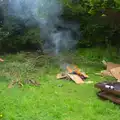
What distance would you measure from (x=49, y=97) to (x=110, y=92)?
1.42 m

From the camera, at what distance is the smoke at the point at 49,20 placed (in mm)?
11586

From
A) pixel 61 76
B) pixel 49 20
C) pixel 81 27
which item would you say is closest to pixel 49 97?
pixel 61 76

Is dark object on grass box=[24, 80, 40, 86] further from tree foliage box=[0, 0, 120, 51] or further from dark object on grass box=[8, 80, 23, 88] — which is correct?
tree foliage box=[0, 0, 120, 51]

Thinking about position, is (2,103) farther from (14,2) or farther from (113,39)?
(113,39)

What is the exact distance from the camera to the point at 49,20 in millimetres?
12297

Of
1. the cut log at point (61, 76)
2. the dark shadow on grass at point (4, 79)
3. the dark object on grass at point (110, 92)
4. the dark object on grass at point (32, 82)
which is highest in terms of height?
the dark object on grass at point (110, 92)

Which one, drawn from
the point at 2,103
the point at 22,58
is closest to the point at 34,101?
the point at 2,103

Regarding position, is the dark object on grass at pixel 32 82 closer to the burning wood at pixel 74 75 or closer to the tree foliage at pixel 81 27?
the burning wood at pixel 74 75

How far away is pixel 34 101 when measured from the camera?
6.63m

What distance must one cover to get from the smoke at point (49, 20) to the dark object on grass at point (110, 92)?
509 cm

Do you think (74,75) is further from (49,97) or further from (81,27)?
(81,27)

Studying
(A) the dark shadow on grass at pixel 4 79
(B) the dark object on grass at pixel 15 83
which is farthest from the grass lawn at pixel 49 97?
(B) the dark object on grass at pixel 15 83

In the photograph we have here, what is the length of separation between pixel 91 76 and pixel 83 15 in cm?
431

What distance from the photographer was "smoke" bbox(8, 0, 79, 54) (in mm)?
11586
